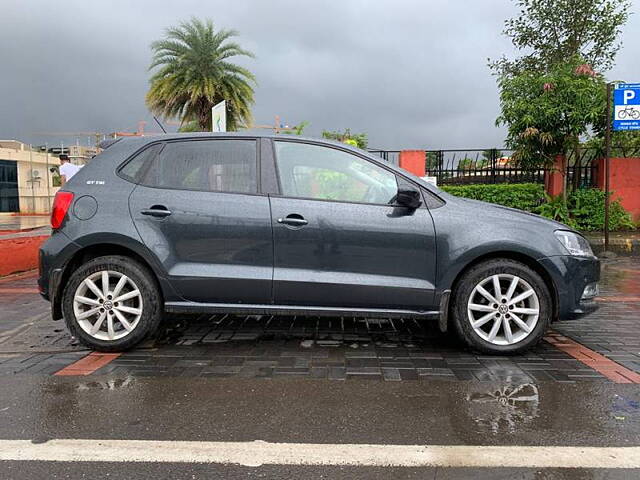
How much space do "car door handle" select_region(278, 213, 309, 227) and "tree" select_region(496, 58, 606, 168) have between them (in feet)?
29.8

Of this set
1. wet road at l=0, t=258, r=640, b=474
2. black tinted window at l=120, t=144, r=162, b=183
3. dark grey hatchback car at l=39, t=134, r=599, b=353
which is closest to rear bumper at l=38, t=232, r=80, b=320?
dark grey hatchback car at l=39, t=134, r=599, b=353

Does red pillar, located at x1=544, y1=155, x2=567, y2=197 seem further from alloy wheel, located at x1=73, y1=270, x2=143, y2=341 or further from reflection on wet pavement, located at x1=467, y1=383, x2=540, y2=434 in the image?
alloy wheel, located at x1=73, y1=270, x2=143, y2=341

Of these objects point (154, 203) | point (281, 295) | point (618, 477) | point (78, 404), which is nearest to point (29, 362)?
point (78, 404)

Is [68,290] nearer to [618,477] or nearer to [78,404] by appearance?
[78,404]

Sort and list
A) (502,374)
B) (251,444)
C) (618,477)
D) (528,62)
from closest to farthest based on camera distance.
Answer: (618,477), (251,444), (502,374), (528,62)

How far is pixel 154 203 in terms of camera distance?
4199 millimetres

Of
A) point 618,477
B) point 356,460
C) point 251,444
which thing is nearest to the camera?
point 618,477

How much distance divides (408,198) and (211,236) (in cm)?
159

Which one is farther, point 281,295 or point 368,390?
point 281,295

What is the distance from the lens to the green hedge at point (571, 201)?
40.3 feet

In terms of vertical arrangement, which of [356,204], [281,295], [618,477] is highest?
[356,204]

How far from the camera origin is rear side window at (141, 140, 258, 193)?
4273mm

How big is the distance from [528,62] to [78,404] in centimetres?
1475

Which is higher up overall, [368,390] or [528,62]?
[528,62]
